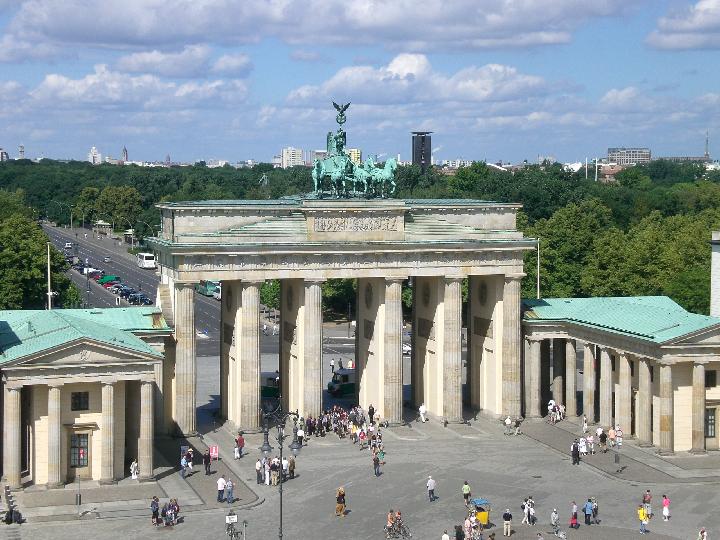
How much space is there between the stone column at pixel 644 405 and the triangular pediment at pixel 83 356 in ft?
110

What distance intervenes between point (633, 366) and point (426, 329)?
657 inches

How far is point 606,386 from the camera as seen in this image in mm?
93750

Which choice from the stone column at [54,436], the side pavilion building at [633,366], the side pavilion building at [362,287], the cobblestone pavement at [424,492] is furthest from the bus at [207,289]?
the stone column at [54,436]

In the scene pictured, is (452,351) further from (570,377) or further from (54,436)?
(54,436)

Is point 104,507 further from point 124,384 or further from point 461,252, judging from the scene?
point 461,252

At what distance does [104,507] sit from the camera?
72750 millimetres

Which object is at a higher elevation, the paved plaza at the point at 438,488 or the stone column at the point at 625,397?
the stone column at the point at 625,397

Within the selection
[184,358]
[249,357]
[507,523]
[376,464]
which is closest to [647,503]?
[507,523]

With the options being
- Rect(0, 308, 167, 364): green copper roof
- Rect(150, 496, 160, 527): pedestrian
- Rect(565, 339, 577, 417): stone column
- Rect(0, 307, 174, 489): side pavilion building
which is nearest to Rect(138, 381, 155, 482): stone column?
Rect(0, 307, 174, 489): side pavilion building

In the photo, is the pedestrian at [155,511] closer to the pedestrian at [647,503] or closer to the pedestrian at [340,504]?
the pedestrian at [340,504]

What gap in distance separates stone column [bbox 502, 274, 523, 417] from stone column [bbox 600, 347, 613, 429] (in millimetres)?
6544

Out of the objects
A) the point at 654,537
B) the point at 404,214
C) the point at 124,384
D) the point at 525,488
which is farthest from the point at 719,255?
the point at 124,384

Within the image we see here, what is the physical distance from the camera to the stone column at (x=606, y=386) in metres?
93.5

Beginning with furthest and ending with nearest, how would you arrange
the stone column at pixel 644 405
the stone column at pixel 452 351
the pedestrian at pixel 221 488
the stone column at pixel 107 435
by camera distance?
1. the stone column at pixel 452 351
2. the stone column at pixel 644 405
3. the stone column at pixel 107 435
4. the pedestrian at pixel 221 488
